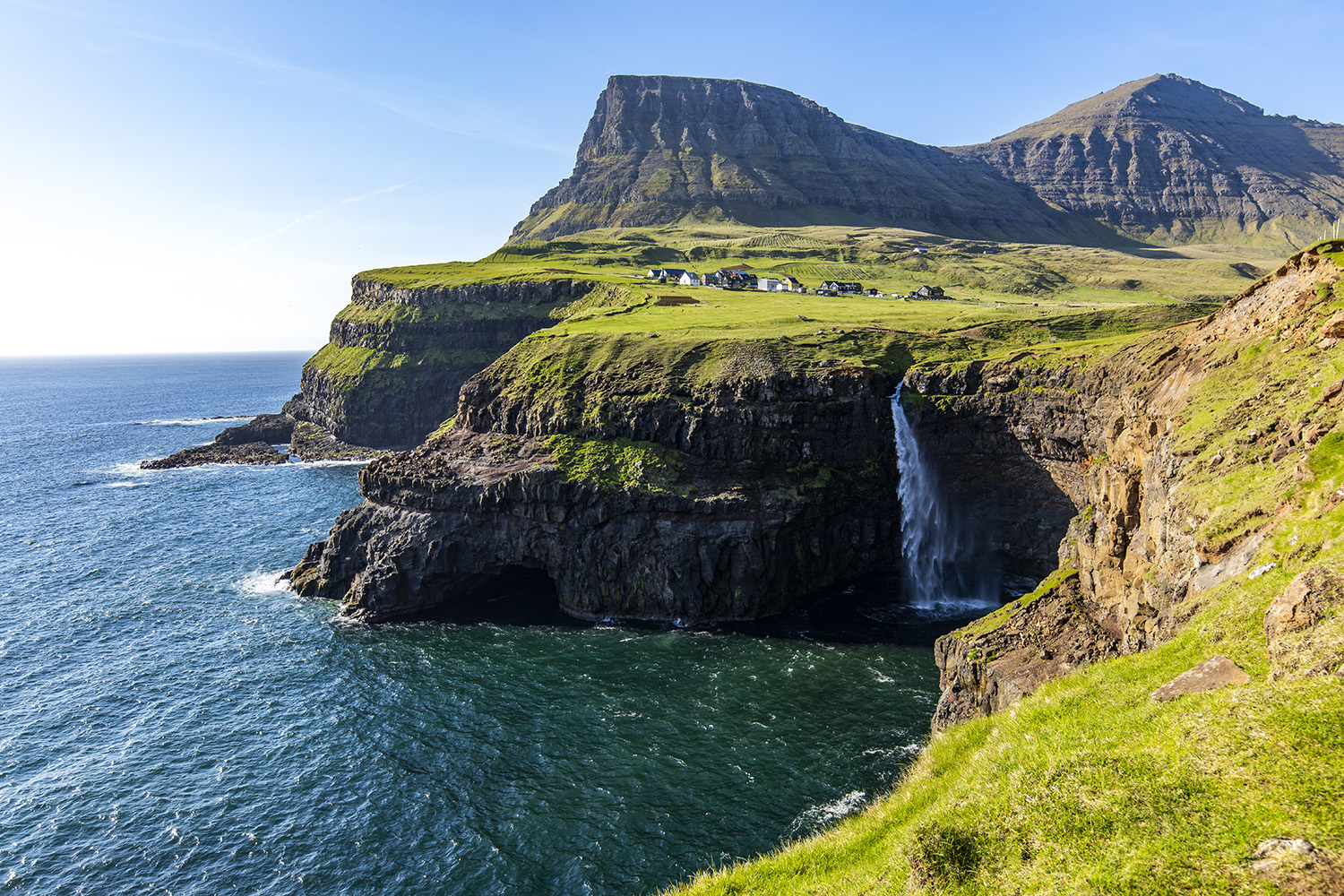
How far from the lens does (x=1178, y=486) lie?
102 feet

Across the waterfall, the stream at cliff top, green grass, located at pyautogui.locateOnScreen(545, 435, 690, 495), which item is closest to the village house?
the waterfall

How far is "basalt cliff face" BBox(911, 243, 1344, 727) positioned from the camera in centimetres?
2647

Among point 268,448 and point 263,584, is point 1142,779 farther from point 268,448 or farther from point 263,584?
point 268,448

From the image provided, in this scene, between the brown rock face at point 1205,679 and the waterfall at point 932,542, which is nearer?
the brown rock face at point 1205,679

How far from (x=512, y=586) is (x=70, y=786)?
37283 millimetres

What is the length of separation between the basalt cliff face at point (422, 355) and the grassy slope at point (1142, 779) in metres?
128

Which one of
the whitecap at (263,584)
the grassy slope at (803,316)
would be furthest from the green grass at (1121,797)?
the whitecap at (263,584)

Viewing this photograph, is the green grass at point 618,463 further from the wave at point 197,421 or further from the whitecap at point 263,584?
the wave at point 197,421

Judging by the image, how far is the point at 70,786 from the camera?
41.7m

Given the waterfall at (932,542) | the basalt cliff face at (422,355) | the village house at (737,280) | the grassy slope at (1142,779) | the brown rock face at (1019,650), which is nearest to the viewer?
the grassy slope at (1142,779)

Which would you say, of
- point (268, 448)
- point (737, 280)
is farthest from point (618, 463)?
point (268, 448)

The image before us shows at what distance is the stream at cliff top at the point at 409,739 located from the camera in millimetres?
35656

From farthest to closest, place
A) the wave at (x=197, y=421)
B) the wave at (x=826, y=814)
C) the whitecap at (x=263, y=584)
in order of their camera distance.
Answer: the wave at (x=197, y=421)
the whitecap at (x=263, y=584)
the wave at (x=826, y=814)

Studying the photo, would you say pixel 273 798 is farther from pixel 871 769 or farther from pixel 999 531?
pixel 999 531
